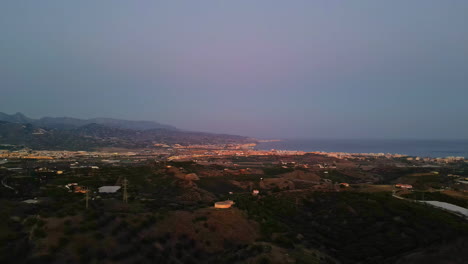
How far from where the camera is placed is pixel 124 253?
779 inches

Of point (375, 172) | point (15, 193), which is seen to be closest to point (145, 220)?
point (15, 193)

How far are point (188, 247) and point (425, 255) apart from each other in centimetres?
2049

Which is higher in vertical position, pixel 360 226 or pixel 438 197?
pixel 438 197

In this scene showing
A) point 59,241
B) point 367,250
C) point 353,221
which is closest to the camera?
point 59,241

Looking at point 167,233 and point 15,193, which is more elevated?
point 167,233

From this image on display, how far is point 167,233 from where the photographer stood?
80.4 feet

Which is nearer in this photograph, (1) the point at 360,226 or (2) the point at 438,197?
(1) the point at 360,226

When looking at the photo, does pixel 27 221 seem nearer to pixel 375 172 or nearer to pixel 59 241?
pixel 59 241

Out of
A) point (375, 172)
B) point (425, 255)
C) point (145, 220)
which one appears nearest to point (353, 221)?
point (425, 255)

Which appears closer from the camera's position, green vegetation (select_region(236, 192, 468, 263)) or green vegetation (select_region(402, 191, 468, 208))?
green vegetation (select_region(236, 192, 468, 263))

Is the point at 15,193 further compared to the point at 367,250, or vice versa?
the point at 15,193

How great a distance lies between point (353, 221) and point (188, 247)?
25360 mm

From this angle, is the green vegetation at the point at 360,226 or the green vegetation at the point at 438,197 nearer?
the green vegetation at the point at 360,226

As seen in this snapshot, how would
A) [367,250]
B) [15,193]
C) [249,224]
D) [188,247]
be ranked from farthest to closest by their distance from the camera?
[15,193]
[249,224]
[367,250]
[188,247]
